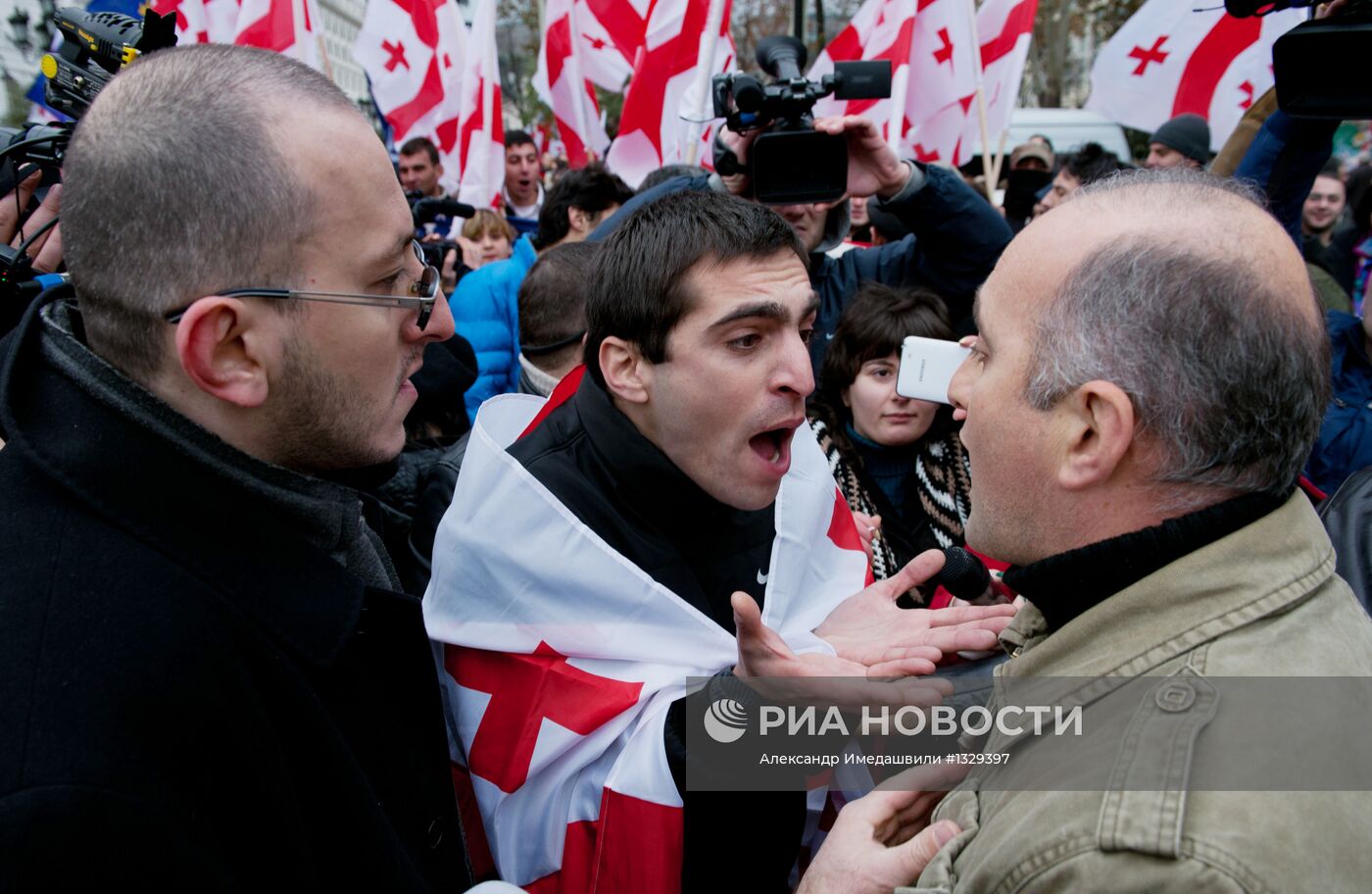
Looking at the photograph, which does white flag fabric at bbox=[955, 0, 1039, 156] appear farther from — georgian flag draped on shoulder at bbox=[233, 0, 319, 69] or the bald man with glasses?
the bald man with glasses

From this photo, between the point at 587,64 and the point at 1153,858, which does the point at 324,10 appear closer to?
the point at 587,64

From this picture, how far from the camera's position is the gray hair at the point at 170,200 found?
1320mm

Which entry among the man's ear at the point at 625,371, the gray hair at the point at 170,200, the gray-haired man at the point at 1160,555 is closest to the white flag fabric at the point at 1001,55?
the man's ear at the point at 625,371

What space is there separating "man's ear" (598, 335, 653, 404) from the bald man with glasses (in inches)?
25.5

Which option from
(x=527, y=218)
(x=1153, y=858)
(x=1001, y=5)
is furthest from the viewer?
(x=527, y=218)

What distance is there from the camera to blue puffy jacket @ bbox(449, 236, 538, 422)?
4.43 meters

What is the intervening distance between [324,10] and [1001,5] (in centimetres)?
5562

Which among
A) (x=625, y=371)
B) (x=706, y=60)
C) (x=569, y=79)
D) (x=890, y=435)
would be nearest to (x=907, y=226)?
(x=890, y=435)

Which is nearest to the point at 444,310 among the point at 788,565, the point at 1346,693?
the point at 788,565

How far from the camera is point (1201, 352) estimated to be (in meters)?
1.21

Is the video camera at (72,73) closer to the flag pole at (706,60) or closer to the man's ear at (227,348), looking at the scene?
the man's ear at (227,348)

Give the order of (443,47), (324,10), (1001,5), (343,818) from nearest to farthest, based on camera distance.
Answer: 1. (343,818)
2. (1001,5)
3. (443,47)
4. (324,10)

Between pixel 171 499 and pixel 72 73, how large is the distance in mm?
1378

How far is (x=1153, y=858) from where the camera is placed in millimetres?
1011
